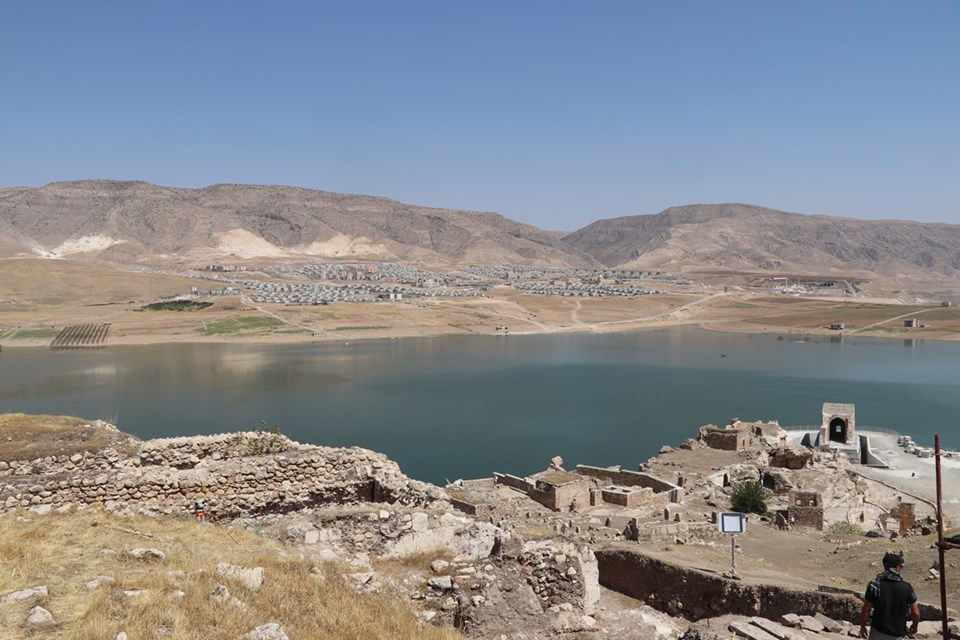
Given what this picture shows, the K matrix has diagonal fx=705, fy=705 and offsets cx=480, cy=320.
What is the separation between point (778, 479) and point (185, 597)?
71.6 feet

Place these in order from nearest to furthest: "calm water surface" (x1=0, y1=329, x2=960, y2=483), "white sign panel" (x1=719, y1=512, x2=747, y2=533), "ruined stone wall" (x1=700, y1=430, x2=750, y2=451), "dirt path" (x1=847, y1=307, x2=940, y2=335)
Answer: "white sign panel" (x1=719, y1=512, x2=747, y2=533)
"ruined stone wall" (x1=700, y1=430, x2=750, y2=451)
"calm water surface" (x1=0, y1=329, x2=960, y2=483)
"dirt path" (x1=847, y1=307, x2=940, y2=335)

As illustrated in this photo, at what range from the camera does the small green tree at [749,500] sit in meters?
19.9

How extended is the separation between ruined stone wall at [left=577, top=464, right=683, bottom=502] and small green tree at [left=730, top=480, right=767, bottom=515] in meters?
1.66

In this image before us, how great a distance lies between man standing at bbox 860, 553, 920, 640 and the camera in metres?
5.99

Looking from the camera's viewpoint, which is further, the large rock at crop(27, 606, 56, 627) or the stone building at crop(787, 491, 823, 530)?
the stone building at crop(787, 491, 823, 530)

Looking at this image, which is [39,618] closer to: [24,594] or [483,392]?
[24,594]

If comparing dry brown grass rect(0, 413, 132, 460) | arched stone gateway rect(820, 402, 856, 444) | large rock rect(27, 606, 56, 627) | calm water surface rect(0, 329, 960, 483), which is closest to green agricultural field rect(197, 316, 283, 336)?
calm water surface rect(0, 329, 960, 483)

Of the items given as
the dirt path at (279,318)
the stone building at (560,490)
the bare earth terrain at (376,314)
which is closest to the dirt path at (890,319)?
the bare earth terrain at (376,314)

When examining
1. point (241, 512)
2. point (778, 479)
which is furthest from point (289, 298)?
point (241, 512)

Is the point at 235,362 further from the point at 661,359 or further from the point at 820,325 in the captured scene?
the point at 820,325

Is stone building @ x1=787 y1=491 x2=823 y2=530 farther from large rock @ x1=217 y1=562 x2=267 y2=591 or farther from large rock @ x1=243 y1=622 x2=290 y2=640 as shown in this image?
large rock @ x1=243 y1=622 x2=290 y2=640

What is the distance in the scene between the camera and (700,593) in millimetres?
10359

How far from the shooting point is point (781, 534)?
15742 mm

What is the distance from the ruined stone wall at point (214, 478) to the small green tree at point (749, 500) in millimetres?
12450
